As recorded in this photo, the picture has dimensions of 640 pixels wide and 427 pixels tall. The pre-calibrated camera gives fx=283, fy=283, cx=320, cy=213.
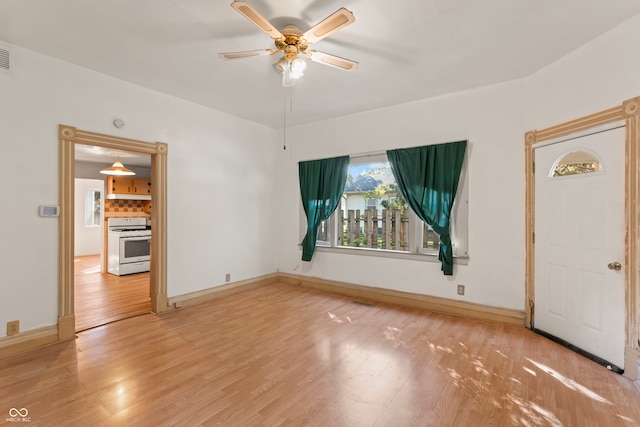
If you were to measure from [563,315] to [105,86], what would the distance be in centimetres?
558

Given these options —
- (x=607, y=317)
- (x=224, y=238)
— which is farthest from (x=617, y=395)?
(x=224, y=238)

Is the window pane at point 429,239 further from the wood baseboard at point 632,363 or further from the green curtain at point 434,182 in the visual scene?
the wood baseboard at point 632,363

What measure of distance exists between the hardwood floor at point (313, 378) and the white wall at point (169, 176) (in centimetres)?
79

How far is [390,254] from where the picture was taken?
13.9ft

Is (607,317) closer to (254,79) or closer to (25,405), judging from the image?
(254,79)

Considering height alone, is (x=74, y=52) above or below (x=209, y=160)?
above

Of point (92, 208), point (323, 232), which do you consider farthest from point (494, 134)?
point (92, 208)

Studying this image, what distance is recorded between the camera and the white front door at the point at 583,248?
2.47 metres

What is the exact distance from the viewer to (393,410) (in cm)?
190

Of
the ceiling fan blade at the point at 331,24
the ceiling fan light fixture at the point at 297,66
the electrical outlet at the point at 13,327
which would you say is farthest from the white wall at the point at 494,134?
the electrical outlet at the point at 13,327

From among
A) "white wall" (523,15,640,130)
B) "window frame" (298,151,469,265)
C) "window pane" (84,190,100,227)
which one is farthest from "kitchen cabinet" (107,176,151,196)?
"white wall" (523,15,640,130)

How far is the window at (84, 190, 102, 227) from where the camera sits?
8.61 meters

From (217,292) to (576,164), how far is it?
4748mm

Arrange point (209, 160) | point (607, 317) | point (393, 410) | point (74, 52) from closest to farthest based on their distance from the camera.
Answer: point (393, 410) → point (607, 317) → point (74, 52) → point (209, 160)
